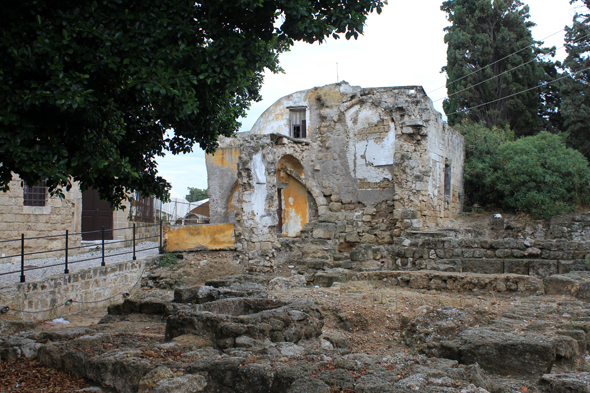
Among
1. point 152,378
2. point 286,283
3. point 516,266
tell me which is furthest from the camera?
point 286,283

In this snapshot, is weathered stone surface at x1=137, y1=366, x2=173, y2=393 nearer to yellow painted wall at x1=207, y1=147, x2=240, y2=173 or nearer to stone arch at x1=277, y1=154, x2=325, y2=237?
stone arch at x1=277, y1=154, x2=325, y2=237

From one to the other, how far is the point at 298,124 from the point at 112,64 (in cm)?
1491

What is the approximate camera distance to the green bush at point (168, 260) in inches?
465

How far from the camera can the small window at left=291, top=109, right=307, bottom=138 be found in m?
19.0

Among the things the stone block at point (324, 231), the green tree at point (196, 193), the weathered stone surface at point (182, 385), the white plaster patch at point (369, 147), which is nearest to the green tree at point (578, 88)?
the white plaster patch at point (369, 147)

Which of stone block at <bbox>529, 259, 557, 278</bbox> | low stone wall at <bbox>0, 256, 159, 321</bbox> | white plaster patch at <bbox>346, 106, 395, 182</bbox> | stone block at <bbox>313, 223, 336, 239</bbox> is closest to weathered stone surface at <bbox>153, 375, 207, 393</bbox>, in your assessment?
low stone wall at <bbox>0, 256, 159, 321</bbox>

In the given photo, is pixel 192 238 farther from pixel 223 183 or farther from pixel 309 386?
pixel 309 386

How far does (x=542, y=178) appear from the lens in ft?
56.2

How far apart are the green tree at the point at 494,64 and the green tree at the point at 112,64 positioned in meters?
21.7

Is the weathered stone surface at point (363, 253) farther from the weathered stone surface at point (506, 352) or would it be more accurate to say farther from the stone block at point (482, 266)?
the weathered stone surface at point (506, 352)

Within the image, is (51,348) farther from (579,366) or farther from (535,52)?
(535,52)

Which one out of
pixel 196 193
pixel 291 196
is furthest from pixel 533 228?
pixel 196 193

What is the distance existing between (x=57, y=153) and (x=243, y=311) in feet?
9.43

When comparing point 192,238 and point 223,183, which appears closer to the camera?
point 192,238
